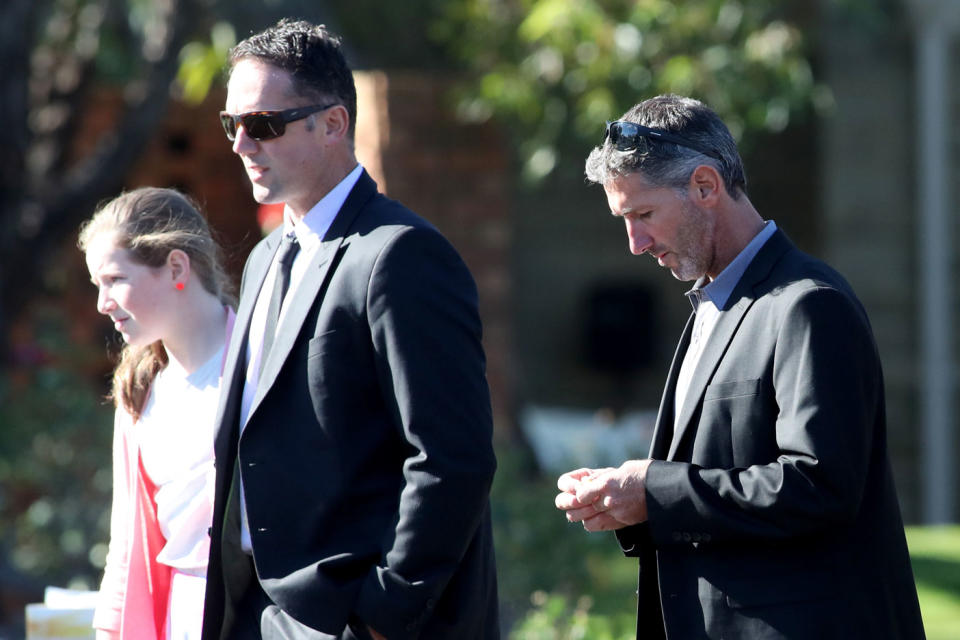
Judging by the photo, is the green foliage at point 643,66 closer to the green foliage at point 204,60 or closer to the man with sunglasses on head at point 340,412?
the green foliage at point 204,60

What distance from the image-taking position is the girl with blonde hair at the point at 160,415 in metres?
2.82

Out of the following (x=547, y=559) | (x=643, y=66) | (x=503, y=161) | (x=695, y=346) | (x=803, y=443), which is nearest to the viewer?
(x=803, y=443)

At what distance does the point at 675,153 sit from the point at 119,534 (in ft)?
5.12

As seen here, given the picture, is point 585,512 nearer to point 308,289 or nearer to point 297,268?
point 308,289

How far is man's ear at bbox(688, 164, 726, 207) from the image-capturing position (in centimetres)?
230

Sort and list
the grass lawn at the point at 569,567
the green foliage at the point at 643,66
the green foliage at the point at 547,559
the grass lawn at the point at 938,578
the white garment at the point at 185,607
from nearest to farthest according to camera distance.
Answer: the white garment at the point at 185,607 < the grass lawn at the point at 938,578 < the grass lawn at the point at 569,567 < the green foliage at the point at 547,559 < the green foliage at the point at 643,66

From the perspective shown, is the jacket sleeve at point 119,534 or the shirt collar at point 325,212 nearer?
the shirt collar at point 325,212

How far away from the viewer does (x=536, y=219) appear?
10570mm

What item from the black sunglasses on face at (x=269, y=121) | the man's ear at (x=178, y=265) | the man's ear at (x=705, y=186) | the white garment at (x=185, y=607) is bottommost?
the white garment at (x=185, y=607)

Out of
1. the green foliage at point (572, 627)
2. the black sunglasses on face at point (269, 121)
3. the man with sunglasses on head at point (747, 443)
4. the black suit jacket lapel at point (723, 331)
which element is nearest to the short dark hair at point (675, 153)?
the man with sunglasses on head at point (747, 443)

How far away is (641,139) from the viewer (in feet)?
7.62

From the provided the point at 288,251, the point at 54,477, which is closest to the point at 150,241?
the point at 288,251

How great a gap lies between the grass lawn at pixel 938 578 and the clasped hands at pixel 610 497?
123 inches

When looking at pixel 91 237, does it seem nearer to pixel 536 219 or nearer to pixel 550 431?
pixel 550 431
